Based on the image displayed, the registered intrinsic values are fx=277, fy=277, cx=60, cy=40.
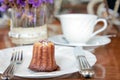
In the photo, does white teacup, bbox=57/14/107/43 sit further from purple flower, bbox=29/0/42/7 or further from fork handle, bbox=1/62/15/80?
fork handle, bbox=1/62/15/80

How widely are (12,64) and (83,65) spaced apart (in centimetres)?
15

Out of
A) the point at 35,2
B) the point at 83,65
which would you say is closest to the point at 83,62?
the point at 83,65

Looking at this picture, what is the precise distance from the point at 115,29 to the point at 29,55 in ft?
1.64

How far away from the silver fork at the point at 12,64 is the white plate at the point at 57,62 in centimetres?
1

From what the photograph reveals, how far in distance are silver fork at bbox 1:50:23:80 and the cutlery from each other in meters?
0.13

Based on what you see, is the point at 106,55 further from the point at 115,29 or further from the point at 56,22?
the point at 56,22

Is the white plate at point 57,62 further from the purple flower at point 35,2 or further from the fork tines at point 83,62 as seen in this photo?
the purple flower at point 35,2

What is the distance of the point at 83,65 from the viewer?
1.75ft

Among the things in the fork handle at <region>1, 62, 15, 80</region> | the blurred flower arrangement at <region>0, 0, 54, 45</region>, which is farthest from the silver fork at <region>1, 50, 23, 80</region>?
the blurred flower arrangement at <region>0, 0, 54, 45</region>

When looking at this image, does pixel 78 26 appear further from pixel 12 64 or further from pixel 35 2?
pixel 12 64

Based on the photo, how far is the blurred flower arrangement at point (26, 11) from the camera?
76 cm

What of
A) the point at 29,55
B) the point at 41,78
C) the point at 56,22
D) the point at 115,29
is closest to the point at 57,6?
the point at 56,22

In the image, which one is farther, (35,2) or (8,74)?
(35,2)

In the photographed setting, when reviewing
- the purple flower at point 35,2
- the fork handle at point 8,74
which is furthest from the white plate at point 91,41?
the fork handle at point 8,74
